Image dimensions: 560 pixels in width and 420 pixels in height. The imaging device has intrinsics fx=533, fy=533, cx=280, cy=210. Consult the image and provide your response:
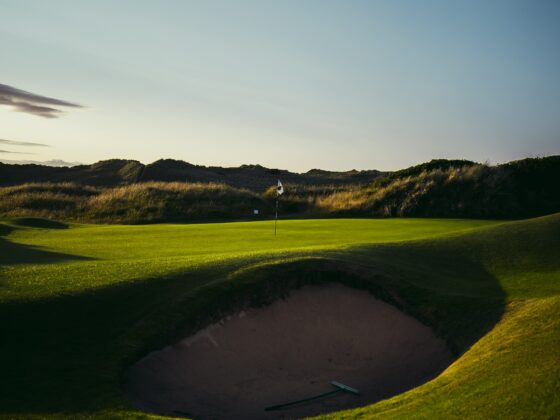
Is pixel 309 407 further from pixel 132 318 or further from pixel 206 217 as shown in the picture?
pixel 206 217

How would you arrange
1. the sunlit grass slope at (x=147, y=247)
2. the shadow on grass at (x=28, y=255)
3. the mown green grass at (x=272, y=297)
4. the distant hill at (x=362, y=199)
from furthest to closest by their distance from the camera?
the distant hill at (x=362, y=199) < the shadow on grass at (x=28, y=255) < the sunlit grass slope at (x=147, y=247) < the mown green grass at (x=272, y=297)

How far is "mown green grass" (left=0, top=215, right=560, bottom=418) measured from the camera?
9.04 m

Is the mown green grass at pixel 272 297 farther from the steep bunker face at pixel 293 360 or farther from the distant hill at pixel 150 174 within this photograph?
the distant hill at pixel 150 174

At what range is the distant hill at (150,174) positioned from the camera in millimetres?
103188

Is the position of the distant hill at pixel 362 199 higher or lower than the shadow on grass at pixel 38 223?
higher

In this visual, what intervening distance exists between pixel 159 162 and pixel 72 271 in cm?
9975

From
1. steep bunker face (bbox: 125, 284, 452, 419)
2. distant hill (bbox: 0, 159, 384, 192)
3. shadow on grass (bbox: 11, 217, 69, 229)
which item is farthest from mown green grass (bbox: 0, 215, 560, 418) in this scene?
distant hill (bbox: 0, 159, 384, 192)

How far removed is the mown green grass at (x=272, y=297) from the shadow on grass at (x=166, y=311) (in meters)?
0.04

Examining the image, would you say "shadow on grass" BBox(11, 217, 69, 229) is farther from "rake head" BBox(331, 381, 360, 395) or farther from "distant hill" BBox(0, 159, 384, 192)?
"distant hill" BBox(0, 159, 384, 192)

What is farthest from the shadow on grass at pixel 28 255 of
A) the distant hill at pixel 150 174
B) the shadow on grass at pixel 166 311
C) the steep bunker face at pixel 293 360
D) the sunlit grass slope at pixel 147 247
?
the distant hill at pixel 150 174

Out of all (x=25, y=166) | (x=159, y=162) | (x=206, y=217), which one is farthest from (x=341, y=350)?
(x=25, y=166)

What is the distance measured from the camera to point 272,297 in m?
15.1

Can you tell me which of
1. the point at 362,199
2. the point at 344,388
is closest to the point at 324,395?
the point at 344,388

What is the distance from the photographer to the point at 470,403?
8.33 meters
